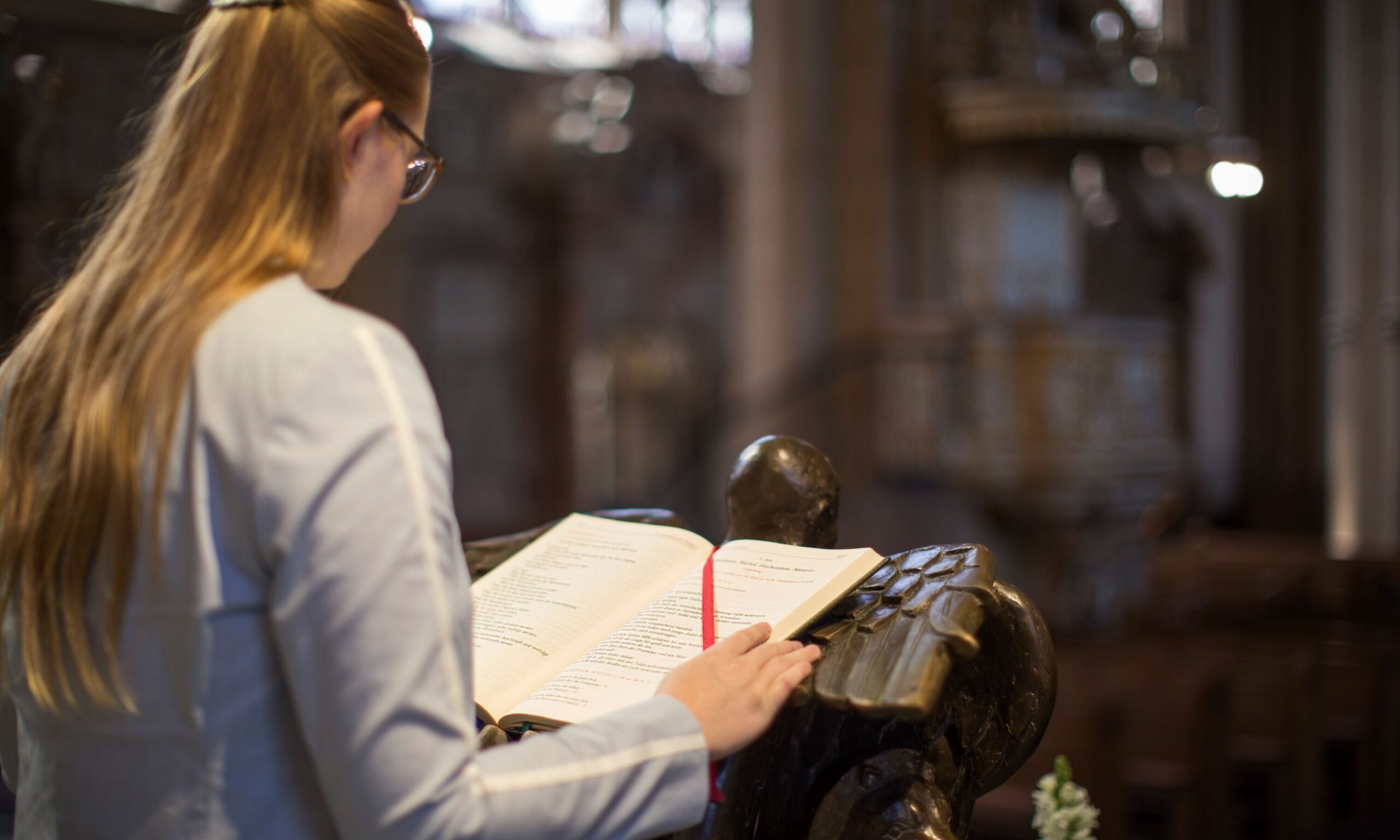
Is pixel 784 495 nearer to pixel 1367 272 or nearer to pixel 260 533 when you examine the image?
pixel 260 533

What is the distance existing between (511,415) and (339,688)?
11.3m

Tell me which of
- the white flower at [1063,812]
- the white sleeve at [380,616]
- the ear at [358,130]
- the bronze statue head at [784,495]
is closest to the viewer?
the white sleeve at [380,616]

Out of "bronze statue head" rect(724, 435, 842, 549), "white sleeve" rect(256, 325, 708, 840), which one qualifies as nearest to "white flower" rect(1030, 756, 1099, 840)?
A: "bronze statue head" rect(724, 435, 842, 549)

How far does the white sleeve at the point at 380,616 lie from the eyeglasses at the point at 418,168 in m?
0.21

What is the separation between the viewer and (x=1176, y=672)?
5.70 meters

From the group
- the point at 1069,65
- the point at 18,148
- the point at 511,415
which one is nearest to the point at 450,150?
the point at 511,415

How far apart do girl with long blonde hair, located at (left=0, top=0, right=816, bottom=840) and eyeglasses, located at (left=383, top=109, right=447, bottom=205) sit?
18 mm

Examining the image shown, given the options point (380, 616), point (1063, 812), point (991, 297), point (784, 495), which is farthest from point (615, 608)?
point (991, 297)

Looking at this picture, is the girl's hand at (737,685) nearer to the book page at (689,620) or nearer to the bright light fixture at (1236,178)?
the book page at (689,620)

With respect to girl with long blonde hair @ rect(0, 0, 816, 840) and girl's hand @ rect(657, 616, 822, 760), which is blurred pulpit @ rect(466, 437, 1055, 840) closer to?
girl's hand @ rect(657, 616, 822, 760)

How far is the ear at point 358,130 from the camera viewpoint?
1084 millimetres

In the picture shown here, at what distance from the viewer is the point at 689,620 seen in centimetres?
130

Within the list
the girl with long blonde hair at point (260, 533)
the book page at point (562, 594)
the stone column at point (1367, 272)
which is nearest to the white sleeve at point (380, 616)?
the girl with long blonde hair at point (260, 533)

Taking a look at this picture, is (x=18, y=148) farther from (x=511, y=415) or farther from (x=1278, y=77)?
(x=1278, y=77)
